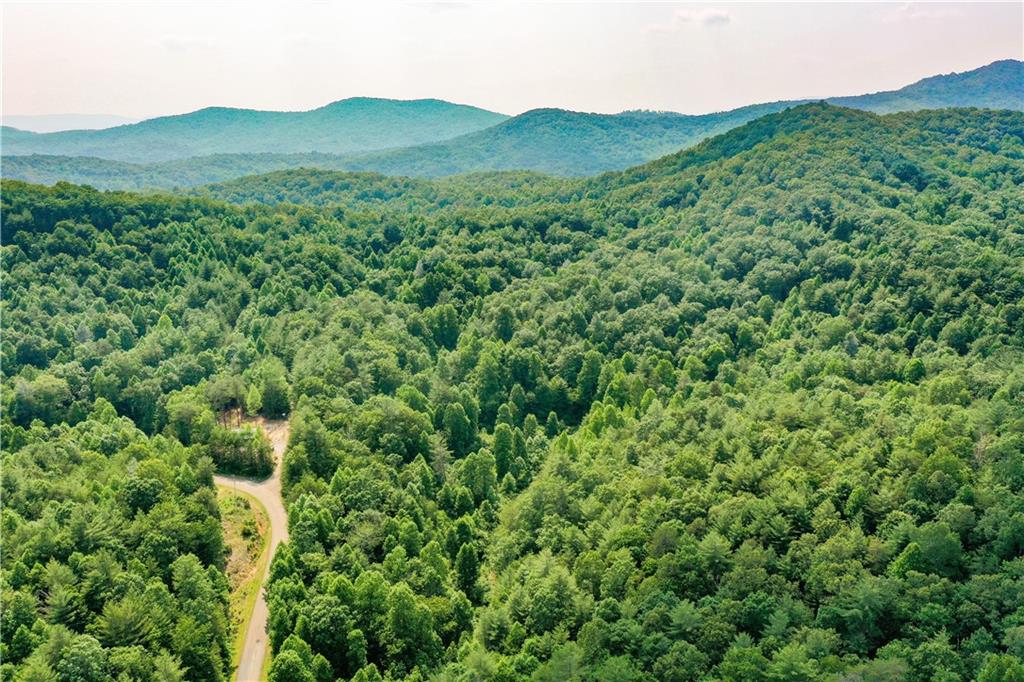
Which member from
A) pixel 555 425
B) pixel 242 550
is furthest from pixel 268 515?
pixel 555 425

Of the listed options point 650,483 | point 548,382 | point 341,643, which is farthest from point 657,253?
point 341,643

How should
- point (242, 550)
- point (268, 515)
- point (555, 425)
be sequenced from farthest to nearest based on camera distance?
point (555, 425)
point (268, 515)
point (242, 550)

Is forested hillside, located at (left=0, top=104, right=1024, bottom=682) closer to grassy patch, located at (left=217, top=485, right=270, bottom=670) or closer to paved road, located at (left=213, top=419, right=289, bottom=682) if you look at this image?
paved road, located at (left=213, top=419, right=289, bottom=682)

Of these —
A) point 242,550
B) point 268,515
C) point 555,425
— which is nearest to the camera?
point 242,550

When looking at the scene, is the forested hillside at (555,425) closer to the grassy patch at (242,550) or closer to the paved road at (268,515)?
the paved road at (268,515)

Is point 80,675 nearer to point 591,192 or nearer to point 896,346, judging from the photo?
point 896,346

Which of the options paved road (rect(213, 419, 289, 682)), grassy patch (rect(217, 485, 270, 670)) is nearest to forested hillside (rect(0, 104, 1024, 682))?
paved road (rect(213, 419, 289, 682))

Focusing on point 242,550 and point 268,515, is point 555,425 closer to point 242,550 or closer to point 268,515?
point 268,515
